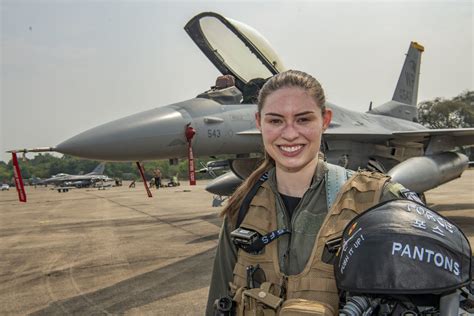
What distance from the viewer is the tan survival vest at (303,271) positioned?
136cm

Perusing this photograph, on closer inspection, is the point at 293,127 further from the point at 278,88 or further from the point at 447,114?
the point at 447,114

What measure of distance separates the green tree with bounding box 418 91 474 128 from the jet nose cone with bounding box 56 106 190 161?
52.0 meters

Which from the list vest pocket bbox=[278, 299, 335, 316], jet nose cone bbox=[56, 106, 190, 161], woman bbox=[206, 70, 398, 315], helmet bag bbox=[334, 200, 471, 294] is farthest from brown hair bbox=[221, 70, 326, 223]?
jet nose cone bbox=[56, 106, 190, 161]

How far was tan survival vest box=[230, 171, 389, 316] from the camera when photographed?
136 cm

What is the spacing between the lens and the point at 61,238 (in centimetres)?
875

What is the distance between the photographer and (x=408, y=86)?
13.8 m

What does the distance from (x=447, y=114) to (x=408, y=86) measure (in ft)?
150

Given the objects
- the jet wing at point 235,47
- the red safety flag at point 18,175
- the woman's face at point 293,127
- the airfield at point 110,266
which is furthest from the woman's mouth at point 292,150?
the red safety flag at point 18,175

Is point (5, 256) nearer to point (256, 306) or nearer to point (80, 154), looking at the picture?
point (80, 154)

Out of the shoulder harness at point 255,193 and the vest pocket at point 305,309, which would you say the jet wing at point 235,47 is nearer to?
the shoulder harness at point 255,193

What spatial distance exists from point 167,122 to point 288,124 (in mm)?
5347

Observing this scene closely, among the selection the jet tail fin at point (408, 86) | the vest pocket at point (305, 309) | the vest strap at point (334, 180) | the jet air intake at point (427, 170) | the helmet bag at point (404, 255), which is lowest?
the jet air intake at point (427, 170)

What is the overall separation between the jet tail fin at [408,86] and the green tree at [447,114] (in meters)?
42.3

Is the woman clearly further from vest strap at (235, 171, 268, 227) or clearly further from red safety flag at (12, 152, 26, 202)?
red safety flag at (12, 152, 26, 202)
